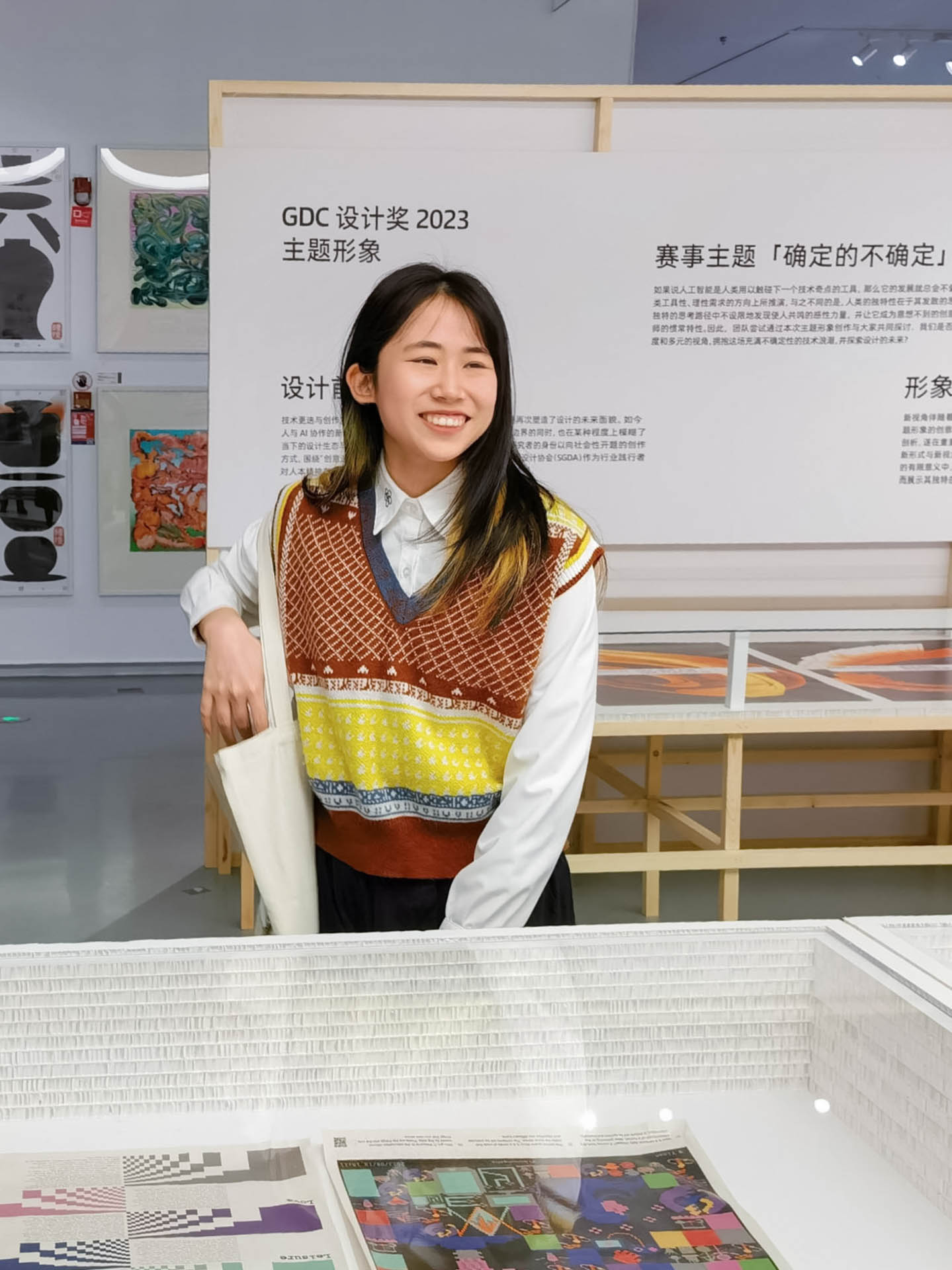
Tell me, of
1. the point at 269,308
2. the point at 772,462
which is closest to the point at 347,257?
the point at 269,308

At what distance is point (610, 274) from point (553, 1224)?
11.0 feet

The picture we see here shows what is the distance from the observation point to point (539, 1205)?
0.82 m

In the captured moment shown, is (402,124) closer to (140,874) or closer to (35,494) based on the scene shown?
(140,874)

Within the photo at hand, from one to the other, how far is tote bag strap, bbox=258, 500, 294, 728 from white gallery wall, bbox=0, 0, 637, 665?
558 cm

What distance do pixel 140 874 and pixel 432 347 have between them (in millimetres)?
2977

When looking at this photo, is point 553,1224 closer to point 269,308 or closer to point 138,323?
point 269,308

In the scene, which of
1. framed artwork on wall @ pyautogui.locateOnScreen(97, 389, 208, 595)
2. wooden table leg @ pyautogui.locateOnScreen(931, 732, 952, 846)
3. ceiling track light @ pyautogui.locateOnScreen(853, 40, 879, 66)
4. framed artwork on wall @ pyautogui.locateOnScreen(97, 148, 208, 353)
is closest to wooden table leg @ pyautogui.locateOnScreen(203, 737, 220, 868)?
wooden table leg @ pyautogui.locateOnScreen(931, 732, 952, 846)

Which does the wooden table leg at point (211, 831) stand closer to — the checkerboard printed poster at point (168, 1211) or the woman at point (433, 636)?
the woman at point (433, 636)

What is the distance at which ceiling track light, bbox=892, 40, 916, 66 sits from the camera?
760 centimetres

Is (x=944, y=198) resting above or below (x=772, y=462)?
above

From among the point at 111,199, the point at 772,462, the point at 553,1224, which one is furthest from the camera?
the point at 111,199

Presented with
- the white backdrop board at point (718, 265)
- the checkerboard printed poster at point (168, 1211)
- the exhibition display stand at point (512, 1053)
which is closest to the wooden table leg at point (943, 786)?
the white backdrop board at point (718, 265)

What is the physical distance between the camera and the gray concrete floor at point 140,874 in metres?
3.61

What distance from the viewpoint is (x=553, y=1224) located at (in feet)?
2.64
